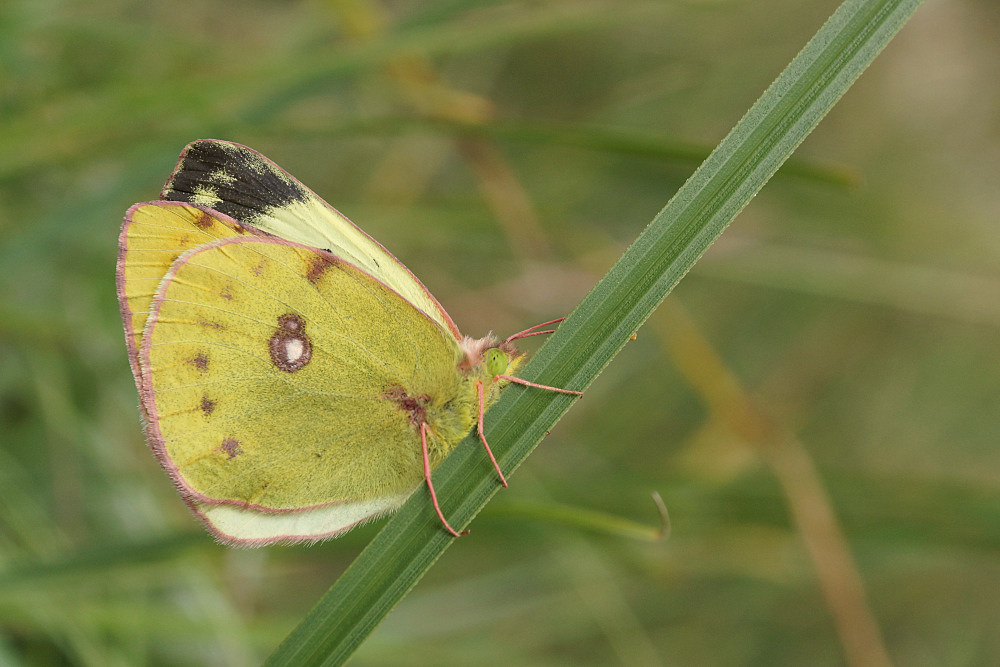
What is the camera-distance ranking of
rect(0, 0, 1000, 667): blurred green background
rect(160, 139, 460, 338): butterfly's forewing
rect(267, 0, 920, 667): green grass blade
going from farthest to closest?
rect(0, 0, 1000, 667): blurred green background → rect(160, 139, 460, 338): butterfly's forewing → rect(267, 0, 920, 667): green grass blade

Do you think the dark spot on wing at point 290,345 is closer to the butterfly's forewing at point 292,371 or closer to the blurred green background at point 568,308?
the butterfly's forewing at point 292,371

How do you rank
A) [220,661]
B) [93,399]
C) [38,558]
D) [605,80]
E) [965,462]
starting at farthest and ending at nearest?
[605,80], [965,462], [93,399], [220,661], [38,558]

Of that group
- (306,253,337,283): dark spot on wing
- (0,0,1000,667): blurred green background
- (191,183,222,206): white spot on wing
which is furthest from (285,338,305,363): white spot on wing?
(0,0,1000,667): blurred green background

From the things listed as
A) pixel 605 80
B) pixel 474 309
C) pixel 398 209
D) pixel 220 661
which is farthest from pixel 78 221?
pixel 605 80

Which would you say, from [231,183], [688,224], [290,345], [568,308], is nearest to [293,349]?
[290,345]

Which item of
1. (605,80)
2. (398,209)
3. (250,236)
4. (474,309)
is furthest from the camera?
(605,80)

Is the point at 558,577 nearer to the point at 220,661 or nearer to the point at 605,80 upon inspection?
the point at 220,661

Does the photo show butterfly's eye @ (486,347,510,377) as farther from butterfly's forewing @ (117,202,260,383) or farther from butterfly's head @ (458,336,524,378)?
butterfly's forewing @ (117,202,260,383)
